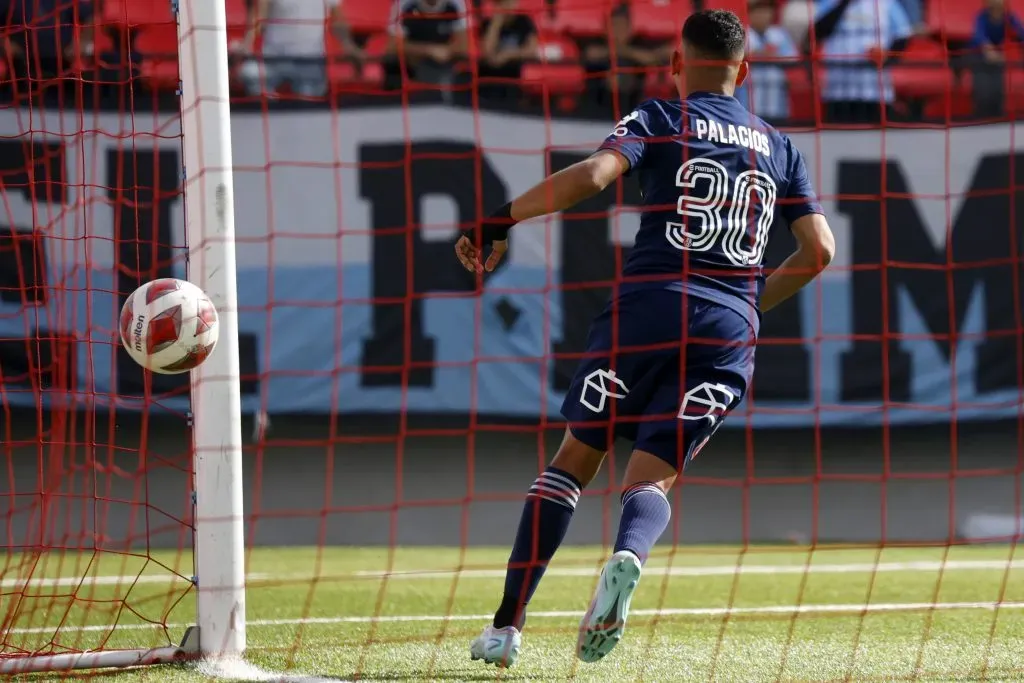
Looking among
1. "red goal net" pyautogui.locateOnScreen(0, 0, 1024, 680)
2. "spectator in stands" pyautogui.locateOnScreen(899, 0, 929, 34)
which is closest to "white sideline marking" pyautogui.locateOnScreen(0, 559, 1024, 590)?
"red goal net" pyautogui.locateOnScreen(0, 0, 1024, 680)

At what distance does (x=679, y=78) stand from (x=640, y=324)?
0.81 m

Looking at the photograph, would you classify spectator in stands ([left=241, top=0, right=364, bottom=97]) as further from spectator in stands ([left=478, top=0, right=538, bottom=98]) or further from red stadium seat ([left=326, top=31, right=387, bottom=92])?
spectator in stands ([left=478, top=0, right=538, bottom=98])

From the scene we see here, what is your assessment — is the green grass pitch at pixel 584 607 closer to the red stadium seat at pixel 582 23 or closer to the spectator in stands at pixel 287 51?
the spectator in stands at pixel 287 51

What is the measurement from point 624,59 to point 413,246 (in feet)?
7.12

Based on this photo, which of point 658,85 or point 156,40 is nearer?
Result: point 658,85

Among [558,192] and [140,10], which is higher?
[140,10]

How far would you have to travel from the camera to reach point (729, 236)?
12.1 ft

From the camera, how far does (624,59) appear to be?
923cm

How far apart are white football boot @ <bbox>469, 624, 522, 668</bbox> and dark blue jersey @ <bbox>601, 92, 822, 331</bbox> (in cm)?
110

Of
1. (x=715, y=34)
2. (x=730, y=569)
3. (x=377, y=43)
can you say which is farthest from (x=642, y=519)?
(x=377, y=43)

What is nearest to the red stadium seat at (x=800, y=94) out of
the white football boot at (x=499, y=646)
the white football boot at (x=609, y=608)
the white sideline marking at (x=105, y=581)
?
the white sideline marking at (x=105, y=581)

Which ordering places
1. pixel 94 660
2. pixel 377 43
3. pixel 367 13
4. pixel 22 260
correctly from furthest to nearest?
pixel 367 13 → pixel 377 43 → pixel 22 260 → pixel 94 660

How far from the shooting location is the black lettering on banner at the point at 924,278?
9.15 m

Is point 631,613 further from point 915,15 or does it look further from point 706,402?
point 915,15
